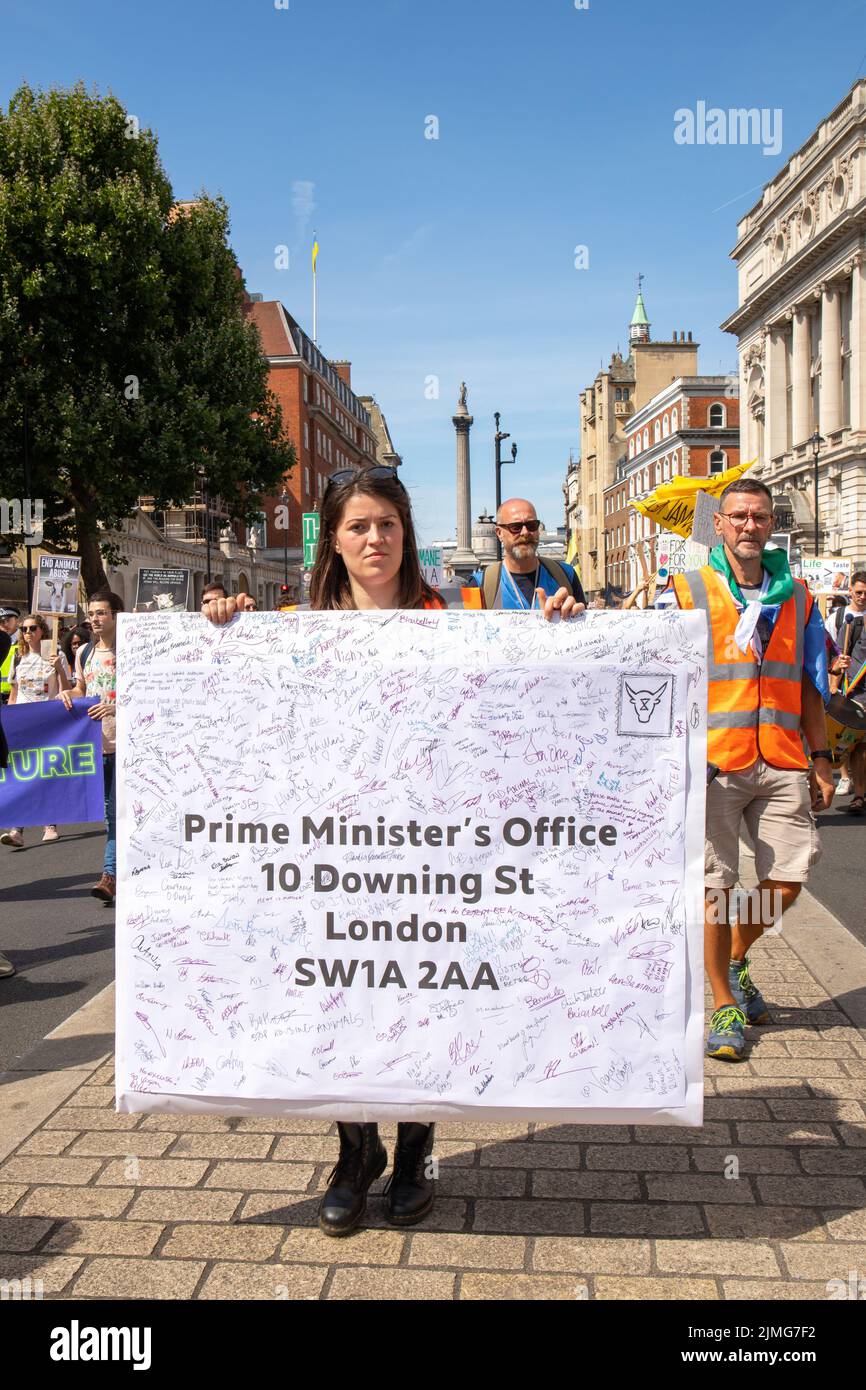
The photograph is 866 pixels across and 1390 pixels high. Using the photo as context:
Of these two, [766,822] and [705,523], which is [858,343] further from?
[766,822]

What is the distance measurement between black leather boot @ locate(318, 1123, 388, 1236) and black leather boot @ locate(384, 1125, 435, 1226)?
7 cm

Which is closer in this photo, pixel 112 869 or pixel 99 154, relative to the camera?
pixel 112 869

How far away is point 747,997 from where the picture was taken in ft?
16.1

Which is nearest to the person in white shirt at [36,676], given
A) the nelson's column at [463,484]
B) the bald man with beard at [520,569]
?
the bald man with beard at [520,569]

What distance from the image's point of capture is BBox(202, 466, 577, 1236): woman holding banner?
323 cm

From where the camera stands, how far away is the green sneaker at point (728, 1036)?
14.6 feet

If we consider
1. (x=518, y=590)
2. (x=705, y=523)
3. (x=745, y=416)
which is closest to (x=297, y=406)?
(x=745, y=416)

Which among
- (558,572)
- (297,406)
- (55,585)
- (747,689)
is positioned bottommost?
(747,689)

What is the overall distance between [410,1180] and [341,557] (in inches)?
67.6

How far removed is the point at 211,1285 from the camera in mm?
2922

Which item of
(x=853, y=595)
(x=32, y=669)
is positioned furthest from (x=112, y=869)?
(x=853, y=595)

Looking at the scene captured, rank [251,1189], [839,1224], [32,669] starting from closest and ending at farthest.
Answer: [839,1224], [251,1189], [32,669]
